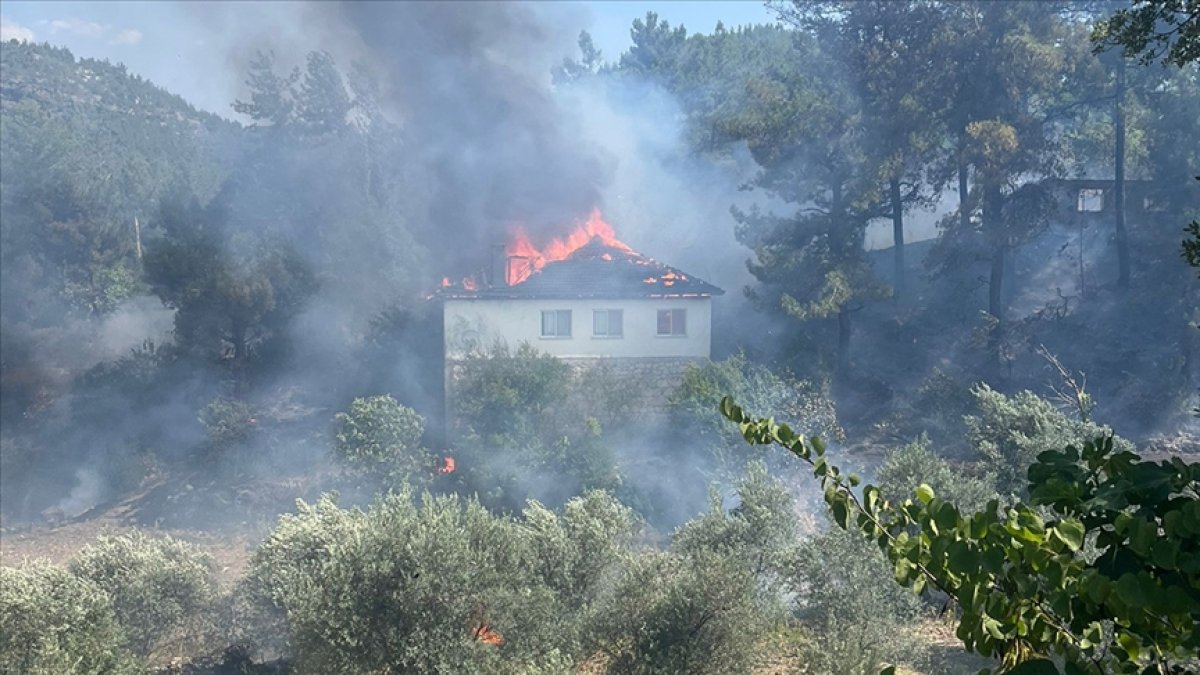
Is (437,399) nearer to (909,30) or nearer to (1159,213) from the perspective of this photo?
(909,30)

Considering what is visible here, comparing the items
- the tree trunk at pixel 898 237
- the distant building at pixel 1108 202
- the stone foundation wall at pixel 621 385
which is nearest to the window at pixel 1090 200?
the distant building at pixel 1108 202

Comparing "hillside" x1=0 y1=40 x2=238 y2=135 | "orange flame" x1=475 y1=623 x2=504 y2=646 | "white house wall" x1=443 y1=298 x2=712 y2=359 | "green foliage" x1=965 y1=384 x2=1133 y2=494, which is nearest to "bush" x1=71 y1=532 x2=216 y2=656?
"orange flame" x1=475 y1=623 x2=504 y2=646

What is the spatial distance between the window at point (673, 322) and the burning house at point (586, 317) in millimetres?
32

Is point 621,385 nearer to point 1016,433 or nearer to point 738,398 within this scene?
point 738,398

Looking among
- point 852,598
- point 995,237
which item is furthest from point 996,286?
point 852,598

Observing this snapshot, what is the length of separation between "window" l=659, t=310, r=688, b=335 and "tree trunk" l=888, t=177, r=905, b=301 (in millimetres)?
7871

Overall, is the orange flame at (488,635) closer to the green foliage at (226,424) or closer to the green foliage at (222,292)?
the green foliage at (226,424)

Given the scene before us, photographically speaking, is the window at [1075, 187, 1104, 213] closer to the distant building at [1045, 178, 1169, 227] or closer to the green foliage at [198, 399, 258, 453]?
the distant building at [1045, 178, 1169, 227]

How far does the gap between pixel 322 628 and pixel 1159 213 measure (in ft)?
98.1

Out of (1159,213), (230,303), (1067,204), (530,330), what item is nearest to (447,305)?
(530,330)

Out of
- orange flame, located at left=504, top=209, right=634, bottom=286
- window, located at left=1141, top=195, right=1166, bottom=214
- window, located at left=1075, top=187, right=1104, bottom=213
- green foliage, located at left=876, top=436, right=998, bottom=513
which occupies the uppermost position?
window, located at left=1075, top=187, right=1104, bottom=213

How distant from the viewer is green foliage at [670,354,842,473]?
30406 millimetres

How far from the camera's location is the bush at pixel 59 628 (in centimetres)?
1312

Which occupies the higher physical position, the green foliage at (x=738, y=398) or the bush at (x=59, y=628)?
the green foliage at (x=738, y=398)
